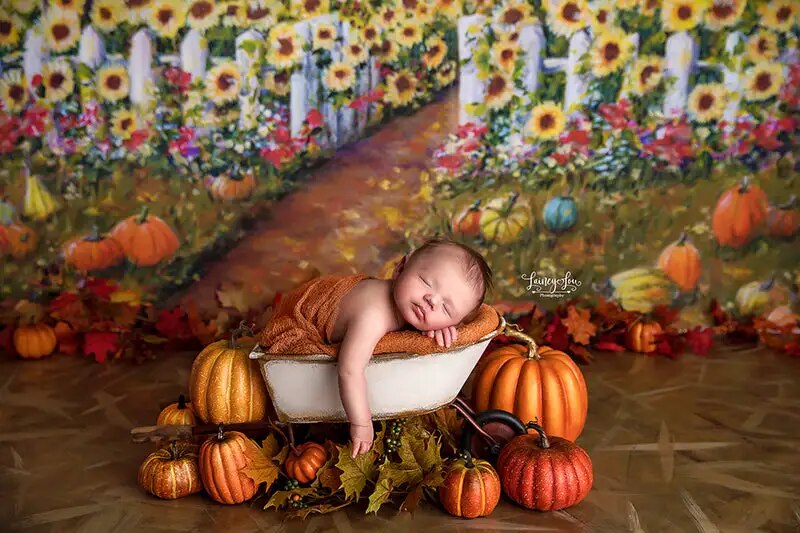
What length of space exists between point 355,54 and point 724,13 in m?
1.67

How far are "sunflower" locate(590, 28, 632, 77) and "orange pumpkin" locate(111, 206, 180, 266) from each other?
2117mm

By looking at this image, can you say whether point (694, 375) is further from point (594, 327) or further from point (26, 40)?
point (26, 40)

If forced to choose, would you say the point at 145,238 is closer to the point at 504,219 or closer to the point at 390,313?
the point at 504,219

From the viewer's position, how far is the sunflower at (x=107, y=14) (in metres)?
3.42

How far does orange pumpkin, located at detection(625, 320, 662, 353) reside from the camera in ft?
11.3

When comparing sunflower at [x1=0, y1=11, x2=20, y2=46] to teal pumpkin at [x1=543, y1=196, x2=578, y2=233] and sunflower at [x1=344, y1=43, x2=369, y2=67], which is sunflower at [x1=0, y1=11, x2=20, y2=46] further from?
teal pumpkin at [x1=543, y1=196, x2=578, y2=233]

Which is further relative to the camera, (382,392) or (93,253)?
(93,253)

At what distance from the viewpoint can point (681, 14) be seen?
11.3 ft

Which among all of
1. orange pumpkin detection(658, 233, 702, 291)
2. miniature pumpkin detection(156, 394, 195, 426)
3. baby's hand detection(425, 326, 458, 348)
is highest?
baby's hand detection(425, 326, 458, 348)

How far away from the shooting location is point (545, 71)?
3.51 m

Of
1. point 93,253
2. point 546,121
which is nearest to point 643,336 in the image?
point 546,121

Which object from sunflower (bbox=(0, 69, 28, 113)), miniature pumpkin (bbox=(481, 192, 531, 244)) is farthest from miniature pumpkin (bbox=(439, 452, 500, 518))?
sunflower (bbox=(0, 69, 28, 113))

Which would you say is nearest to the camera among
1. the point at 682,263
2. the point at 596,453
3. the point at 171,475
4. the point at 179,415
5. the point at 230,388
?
the point at 171,475

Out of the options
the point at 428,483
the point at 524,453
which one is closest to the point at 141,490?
the point at 428,483
